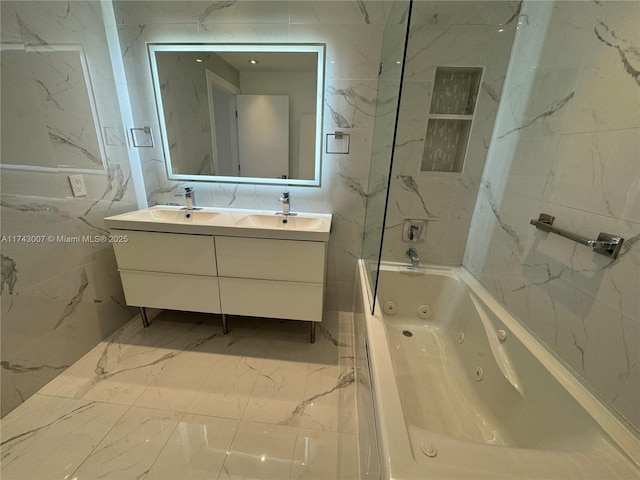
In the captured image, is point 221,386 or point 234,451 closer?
point 234,451

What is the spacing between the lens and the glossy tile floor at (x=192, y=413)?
1006mm

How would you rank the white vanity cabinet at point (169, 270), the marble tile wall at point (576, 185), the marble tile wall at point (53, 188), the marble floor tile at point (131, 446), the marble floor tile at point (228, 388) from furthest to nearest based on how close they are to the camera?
1. the white vanity cabinet at point (169, 270)
2. the marble floor tile at point (228, 388)
3. the marble tile wall at point (53, 188)
4. the marble floor tile at point (131, 446)
5. the marble tile wall at point (576, 185)

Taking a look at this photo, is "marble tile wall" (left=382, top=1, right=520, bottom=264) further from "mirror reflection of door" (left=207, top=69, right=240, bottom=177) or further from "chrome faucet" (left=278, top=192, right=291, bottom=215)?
"mirror reflection of door" (left=207, top=69, right=240, bottom=177)

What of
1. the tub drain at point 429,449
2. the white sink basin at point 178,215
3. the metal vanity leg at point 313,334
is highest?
the white sink basin at point 178,215

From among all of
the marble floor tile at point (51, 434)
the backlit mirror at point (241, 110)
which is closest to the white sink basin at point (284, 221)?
the backlit mirror at point (241, 110)

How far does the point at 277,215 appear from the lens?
170 cm

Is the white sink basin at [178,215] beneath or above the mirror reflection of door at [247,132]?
beneath

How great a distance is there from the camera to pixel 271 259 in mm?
1435

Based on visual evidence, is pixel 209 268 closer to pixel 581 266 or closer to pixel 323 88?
pixel 323 88

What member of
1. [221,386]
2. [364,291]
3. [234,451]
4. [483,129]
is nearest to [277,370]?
[221,386]

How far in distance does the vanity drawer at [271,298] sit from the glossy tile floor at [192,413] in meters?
0.28

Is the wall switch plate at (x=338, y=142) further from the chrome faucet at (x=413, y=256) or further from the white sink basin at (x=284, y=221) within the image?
the chrome faucet at (x=413, y=256)

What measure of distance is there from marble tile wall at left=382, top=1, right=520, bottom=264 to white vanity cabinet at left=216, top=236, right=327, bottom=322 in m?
0.63

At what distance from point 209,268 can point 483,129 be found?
72.2 inches
